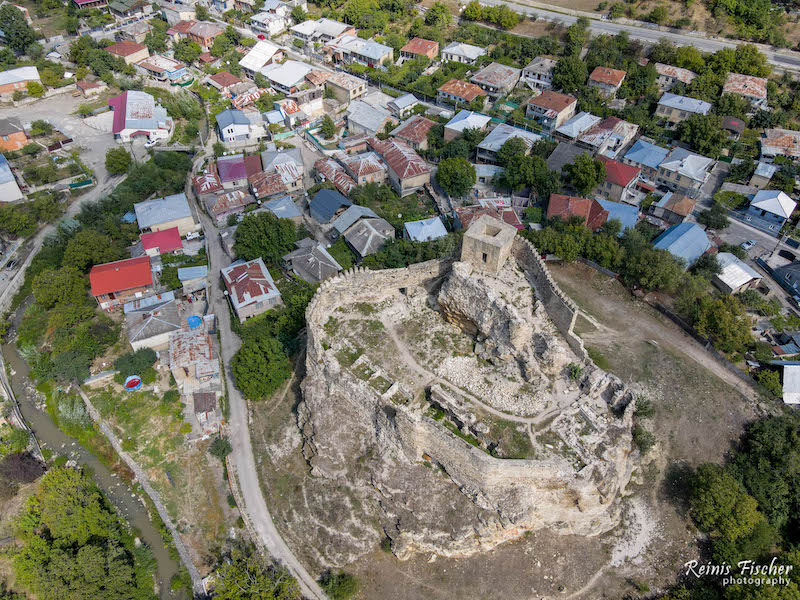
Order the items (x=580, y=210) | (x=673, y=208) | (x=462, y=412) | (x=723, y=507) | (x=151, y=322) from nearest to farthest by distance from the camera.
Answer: (x=723, y=507) < (x=462, y=412) < (x=151, y=322) < (x=580, y=210) < (x=673, y=208)

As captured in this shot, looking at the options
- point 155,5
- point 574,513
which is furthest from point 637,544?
point 155,5

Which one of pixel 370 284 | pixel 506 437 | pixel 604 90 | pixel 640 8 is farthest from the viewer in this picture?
pixel 640 8

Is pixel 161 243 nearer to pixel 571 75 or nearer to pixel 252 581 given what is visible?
pixel 252 581

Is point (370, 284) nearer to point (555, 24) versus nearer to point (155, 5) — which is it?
point (555, 24)

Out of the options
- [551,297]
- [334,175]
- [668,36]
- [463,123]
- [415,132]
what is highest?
[668,36]

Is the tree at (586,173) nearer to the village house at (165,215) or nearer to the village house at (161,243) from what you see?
the village house at (165,215)

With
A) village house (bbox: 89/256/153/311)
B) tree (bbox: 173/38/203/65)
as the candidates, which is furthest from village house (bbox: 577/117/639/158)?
tree (bbox: 173/38/203/65)

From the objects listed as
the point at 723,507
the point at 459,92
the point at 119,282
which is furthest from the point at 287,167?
the point at 723,507
